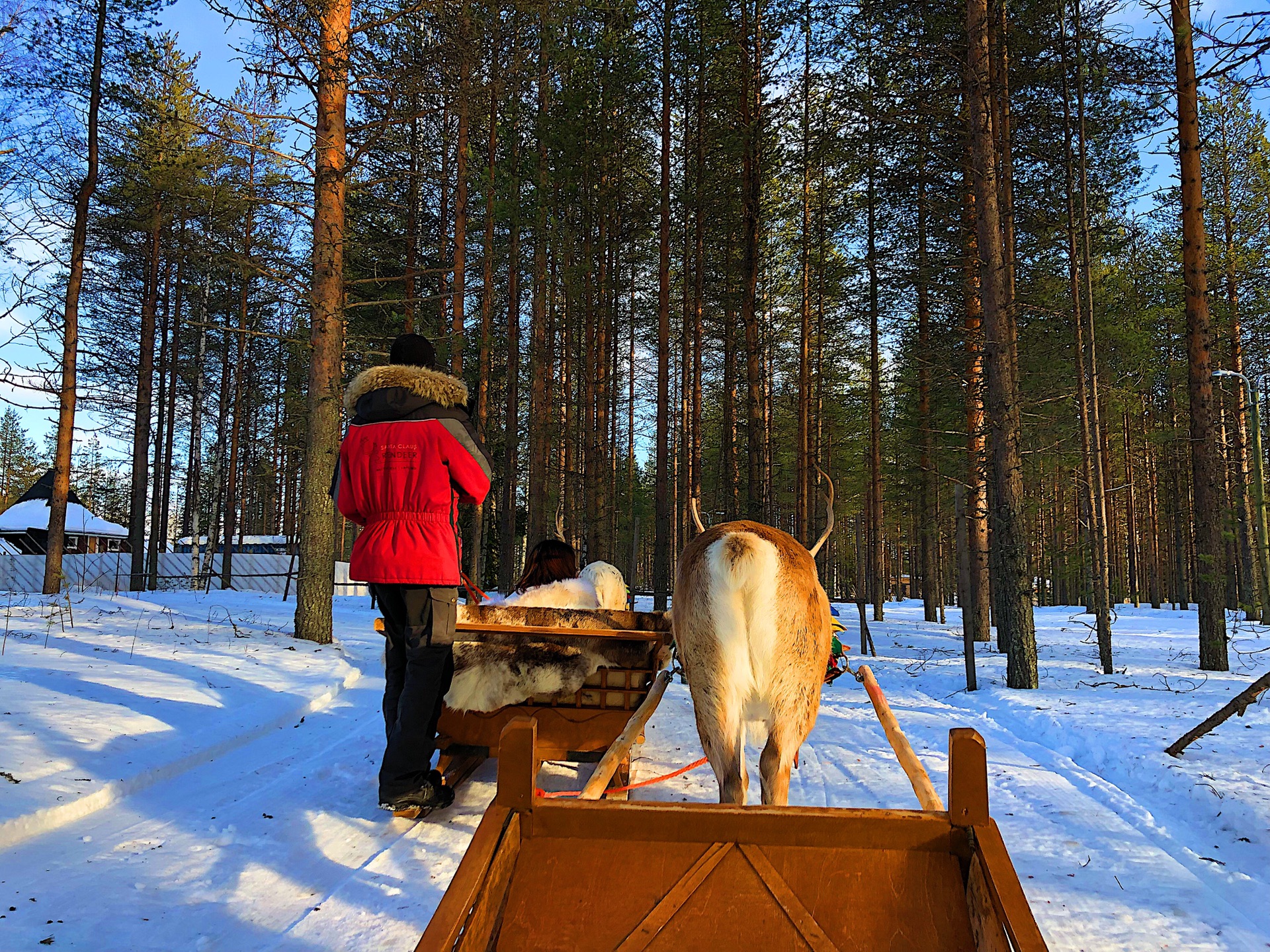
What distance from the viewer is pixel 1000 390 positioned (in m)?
9.24

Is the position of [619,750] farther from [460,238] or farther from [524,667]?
[460,238]

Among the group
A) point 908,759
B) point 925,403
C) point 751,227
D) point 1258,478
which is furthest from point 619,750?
point 925,403

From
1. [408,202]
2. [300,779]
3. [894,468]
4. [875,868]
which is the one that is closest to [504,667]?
[300,779]

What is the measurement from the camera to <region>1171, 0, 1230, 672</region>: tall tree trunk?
10.3m

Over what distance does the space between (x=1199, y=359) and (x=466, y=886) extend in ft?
41.7

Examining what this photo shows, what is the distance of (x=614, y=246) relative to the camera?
20953 mm

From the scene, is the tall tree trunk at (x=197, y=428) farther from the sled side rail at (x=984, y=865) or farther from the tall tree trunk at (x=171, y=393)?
the sled side rail at (x=984, y=865)

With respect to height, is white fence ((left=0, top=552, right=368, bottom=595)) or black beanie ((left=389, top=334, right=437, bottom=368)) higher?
black beanie ((left=389, top=334, right=437, bottom=368))

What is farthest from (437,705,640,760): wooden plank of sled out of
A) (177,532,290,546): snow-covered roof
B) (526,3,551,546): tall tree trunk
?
(177,532,290,546): snow-covered roof

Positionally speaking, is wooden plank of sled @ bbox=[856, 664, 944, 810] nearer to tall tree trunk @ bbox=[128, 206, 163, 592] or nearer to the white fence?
the white fence

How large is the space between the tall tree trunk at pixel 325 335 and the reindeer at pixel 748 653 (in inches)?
323

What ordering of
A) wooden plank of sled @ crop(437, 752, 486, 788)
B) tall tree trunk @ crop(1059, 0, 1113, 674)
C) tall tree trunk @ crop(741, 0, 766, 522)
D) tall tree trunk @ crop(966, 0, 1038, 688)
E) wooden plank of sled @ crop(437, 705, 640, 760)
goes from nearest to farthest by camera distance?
1. wooden plank of sled @ crop(437, 705, 640, 760)
2. wooden plank of sled @ crop(437, 752, 486, 788)
3. tall tree trunk @ crop(966, 0, 1038, 688)
4. tall tree trunk @ crop(1059, 0, 1113, 674)
5. tall tree trunk @ crop(741, 0, 766, 522)

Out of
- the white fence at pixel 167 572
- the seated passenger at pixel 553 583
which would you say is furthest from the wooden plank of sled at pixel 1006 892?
the white fence at pixel 167 572

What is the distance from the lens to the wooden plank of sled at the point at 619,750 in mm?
2373
